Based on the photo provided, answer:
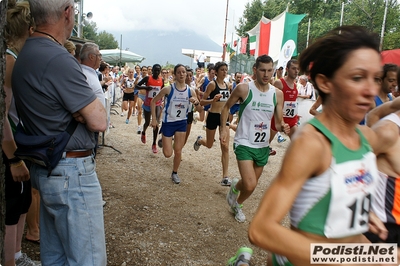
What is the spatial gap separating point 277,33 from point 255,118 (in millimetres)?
9961

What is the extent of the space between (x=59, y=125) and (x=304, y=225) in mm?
1425

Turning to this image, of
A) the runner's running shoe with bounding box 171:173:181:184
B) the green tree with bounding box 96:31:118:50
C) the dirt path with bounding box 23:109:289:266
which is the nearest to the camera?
the dirt path with bounding box 23:109:289:266

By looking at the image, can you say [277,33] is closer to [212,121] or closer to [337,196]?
[212,121]

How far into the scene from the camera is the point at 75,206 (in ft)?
6.27

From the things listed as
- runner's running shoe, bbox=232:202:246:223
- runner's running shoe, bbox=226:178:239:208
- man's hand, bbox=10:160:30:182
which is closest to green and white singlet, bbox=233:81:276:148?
runner's running shoe, bbox=226:178:239:208

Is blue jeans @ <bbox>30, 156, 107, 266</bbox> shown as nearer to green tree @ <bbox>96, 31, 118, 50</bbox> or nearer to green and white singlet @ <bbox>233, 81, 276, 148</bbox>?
green and white singlet @ <bbox>233, 81, 276, 148</bbox>

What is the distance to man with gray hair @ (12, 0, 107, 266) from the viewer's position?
6.04 ft

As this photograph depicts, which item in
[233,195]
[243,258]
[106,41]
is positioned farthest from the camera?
[106,41]

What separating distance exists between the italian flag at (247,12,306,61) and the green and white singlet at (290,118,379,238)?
1179cm

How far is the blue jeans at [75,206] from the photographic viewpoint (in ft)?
6.24

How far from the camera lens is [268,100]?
14.2ft

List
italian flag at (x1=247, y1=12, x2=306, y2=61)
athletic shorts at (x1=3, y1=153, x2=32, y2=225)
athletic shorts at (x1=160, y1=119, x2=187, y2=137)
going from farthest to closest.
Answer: italian flag at (x1=247, y1=12, x2=306, y2=61)
athletic shorts at (x1=160, y1=119, x2=187, y2=137)
athletic shorts at (x1=3, y1=153, x2=32, y2=225)

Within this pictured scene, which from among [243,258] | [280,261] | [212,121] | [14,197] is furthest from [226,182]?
[280,261]

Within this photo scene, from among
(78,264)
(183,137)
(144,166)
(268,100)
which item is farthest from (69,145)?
(144,166)
